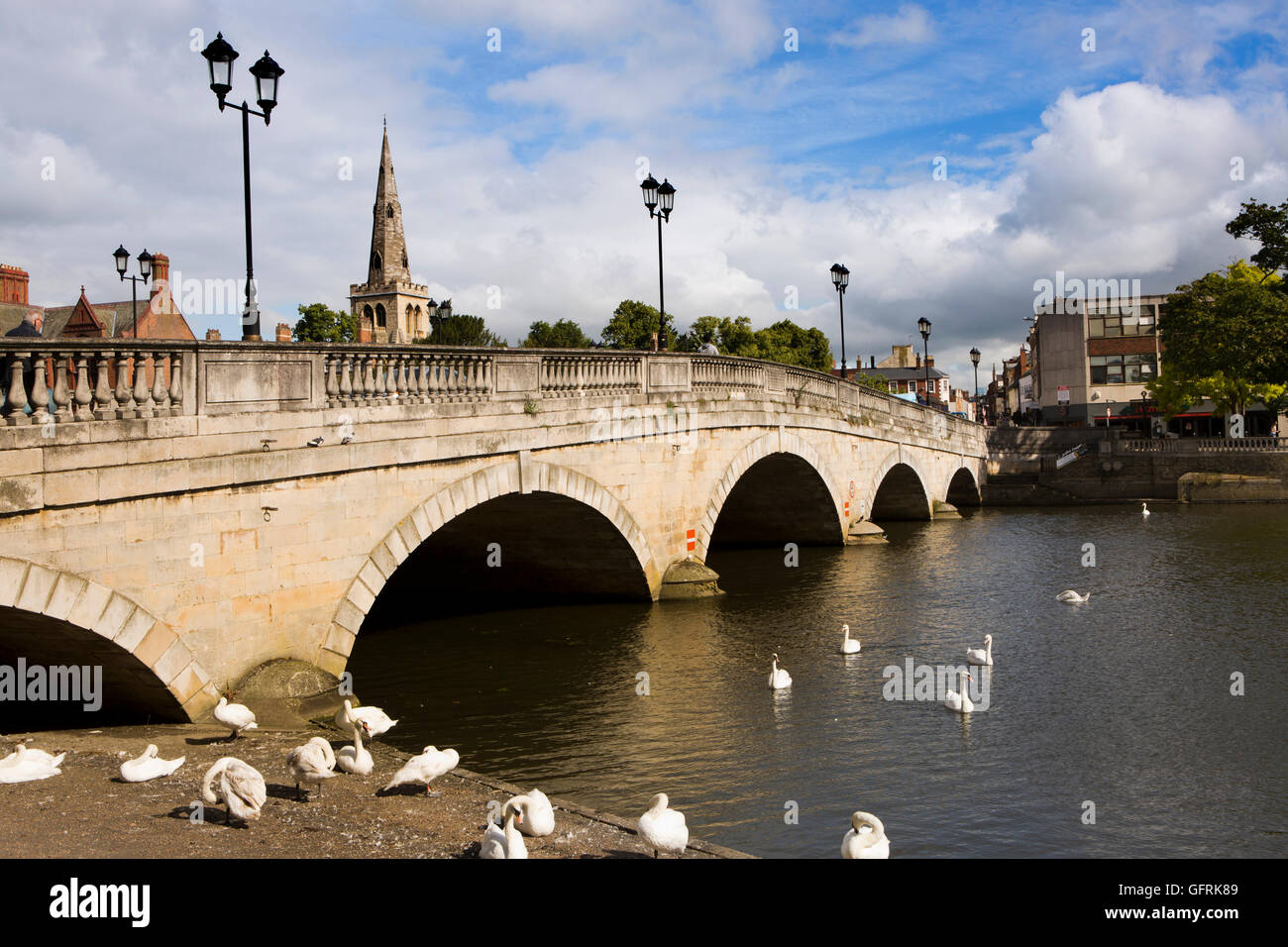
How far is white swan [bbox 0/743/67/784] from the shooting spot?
27.6 ft

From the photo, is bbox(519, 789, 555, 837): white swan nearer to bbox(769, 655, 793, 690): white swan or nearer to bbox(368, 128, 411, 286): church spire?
bbox(769, 655, 793, 690): white swan

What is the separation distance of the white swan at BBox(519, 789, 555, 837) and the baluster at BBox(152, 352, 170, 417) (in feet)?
18.1

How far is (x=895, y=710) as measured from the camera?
42.4ft

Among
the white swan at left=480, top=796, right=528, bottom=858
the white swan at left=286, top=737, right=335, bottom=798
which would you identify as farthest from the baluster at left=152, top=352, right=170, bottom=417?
the white swan at left=480, top=796, right=528, bottom=858

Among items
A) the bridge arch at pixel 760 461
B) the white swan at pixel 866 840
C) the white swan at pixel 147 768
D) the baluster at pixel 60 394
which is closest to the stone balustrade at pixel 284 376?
the baluster at pixel 60 394

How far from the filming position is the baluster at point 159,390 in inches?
405

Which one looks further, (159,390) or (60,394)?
(159,390)

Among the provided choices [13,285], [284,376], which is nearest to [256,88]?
[284,376]

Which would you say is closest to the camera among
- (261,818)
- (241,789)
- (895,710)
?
(241,789)

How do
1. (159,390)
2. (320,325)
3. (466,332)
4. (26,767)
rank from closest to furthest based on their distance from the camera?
1. (26,767)
2. (159,390)
3. (466,332)
4. (320,325)

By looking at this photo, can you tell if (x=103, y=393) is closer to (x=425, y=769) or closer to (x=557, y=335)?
(x=425, y=769)

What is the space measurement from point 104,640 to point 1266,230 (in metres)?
47.4
